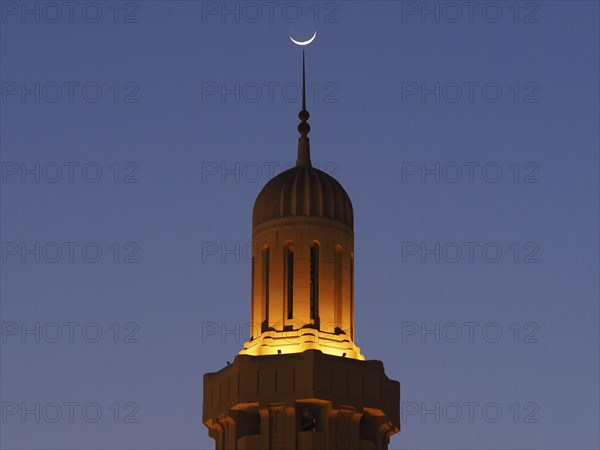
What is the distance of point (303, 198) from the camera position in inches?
3024

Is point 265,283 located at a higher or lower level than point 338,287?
higher

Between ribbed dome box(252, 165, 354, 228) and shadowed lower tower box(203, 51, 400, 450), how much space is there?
1.7 inches

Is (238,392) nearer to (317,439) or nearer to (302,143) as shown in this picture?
(317,439)

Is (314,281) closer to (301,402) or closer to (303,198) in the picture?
(303,198)

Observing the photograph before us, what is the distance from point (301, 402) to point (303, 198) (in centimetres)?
959

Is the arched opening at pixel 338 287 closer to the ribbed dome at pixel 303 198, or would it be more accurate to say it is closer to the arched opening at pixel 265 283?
the ribbed dome at pixel 303 198

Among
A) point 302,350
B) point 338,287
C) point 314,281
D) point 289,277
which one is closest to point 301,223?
point 289,277

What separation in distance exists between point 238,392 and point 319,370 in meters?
3.49

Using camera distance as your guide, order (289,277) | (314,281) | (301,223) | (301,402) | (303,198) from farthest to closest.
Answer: (303,198) → (301,223) → (314,281) → (289,277) → (301,402)

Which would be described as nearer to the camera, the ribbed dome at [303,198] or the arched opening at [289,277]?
the arched opening at [289,277]

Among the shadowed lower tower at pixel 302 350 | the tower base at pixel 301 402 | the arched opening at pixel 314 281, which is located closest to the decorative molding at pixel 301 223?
the shadowed lower tower at pixel 302 350

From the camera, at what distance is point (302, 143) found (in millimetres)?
79562

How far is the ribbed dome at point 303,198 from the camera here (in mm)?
76688

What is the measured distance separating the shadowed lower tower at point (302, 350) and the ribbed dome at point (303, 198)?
0.04 m
